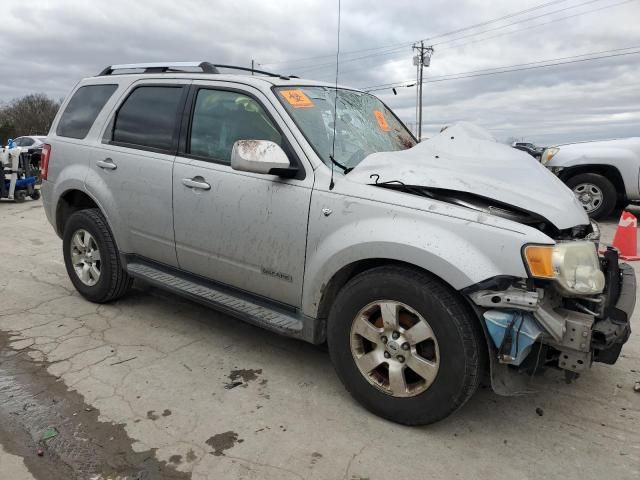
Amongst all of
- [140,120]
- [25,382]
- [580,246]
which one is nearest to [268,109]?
[140,120]

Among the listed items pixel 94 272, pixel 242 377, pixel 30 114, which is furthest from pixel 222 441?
pixel 30 114

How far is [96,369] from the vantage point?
3424 mm

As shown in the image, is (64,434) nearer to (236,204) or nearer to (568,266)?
(236,204)

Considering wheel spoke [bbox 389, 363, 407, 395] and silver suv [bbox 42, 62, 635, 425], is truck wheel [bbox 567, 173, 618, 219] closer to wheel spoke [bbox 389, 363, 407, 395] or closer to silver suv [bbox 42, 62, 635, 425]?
silver suv [bbox 42, 62, 635, 425]

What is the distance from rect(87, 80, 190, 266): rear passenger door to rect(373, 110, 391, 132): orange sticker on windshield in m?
1.47

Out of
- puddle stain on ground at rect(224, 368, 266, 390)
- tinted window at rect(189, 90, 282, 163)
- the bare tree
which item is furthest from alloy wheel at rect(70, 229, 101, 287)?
the bare tree

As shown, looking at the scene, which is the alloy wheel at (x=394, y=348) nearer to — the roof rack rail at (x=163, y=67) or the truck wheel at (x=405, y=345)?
the truck wheel at (x=405, y=345)

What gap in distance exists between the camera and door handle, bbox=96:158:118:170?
4.11 meters

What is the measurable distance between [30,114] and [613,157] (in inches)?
2429

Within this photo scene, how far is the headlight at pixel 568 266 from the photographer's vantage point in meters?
2.37

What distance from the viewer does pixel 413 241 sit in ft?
8.55

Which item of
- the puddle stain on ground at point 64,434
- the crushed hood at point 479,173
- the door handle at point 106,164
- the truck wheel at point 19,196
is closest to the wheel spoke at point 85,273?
the door handle at point 106,164

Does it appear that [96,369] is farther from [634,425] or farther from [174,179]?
[634,425]

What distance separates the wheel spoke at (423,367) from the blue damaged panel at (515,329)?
36 cm
